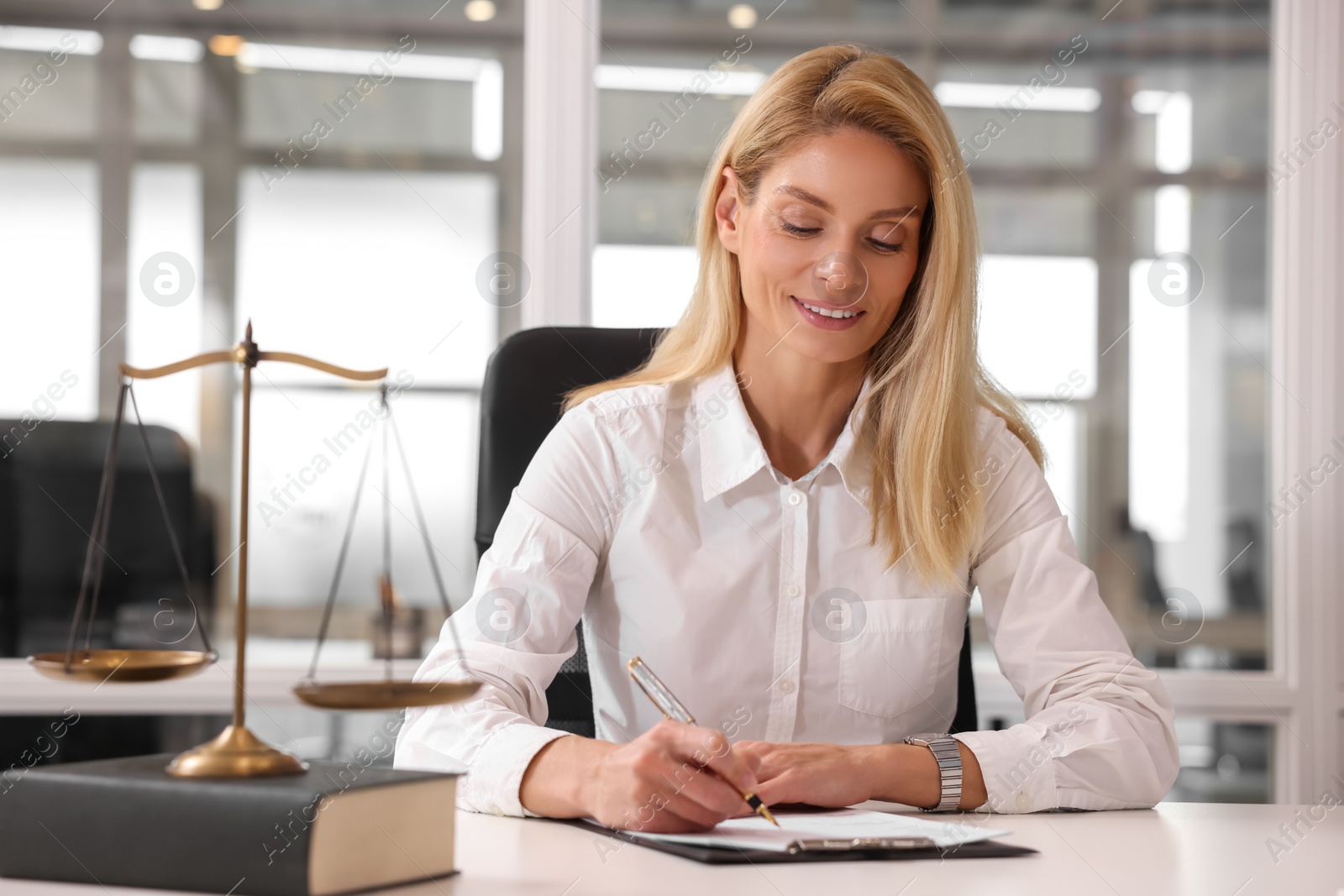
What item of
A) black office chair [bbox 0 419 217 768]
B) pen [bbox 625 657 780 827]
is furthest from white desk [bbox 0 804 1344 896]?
black office chair [bbox 0 419 217 768]

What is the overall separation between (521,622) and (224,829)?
26.5 inches

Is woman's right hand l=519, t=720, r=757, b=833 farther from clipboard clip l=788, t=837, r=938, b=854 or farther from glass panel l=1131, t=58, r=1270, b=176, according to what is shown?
glass panel l=1131, t=58, r=1270, b=176

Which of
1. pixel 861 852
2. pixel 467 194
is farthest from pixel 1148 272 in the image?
pixel 861 852

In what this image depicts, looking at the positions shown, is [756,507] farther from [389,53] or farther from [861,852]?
[389,53]

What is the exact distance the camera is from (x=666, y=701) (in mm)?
1133

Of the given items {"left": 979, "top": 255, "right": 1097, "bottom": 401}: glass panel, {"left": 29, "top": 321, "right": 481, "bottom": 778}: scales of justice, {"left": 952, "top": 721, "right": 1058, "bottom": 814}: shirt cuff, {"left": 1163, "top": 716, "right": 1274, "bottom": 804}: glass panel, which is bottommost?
{"left": 1163, "top": 716, "right": 1274, "bottom": 804}: glass panel

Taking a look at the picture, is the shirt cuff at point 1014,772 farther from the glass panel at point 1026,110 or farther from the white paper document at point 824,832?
the glass panel at point 1026,110

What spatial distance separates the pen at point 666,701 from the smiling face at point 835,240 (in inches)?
24.4

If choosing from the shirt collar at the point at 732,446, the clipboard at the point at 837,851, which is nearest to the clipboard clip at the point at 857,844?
the clipboard at the point at 837,851

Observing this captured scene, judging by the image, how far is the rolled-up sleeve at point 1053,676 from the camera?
1.30m

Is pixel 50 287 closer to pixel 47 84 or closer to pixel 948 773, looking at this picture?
pixel 47 84

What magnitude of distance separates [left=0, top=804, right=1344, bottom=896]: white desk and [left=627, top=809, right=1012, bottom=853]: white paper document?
0.02 m

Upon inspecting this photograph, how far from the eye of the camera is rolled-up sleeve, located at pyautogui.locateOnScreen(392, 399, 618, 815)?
1.20 meters

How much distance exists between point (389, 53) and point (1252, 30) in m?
1.73
